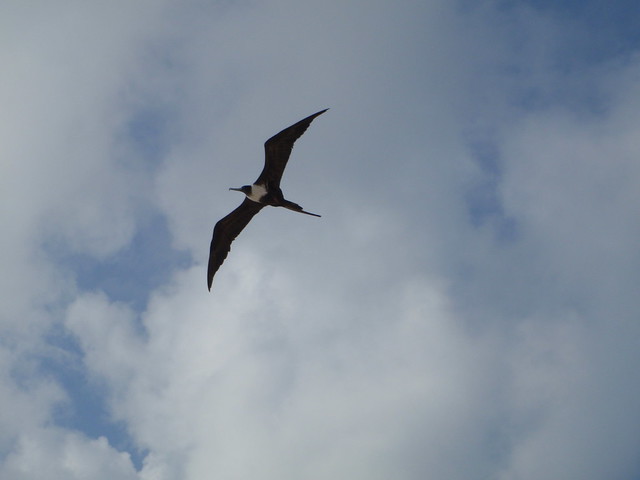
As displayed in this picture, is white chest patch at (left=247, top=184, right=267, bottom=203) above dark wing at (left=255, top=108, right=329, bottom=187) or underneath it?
underneath

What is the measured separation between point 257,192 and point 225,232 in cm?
282

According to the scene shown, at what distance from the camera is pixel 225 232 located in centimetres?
2408

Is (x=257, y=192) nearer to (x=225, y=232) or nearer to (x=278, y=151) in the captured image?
(x=278, y=151)

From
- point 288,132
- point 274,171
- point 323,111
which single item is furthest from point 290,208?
point 323,111

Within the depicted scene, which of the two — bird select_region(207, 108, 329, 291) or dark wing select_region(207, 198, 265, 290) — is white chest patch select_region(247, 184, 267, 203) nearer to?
bird select_region(207, 108, 329, 291)

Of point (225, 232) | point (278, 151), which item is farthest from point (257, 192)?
point (225, 232)

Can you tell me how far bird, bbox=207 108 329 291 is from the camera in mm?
20062

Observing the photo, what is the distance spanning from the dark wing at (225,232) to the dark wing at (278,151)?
2.16 meters

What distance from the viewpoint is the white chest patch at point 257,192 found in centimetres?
2189

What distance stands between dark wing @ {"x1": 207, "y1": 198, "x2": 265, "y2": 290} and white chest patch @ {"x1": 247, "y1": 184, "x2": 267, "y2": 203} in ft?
3.16

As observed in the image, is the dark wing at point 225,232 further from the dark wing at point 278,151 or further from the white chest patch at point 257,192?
the dark wing at point 278,151

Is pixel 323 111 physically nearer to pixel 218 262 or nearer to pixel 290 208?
pixel 290 208

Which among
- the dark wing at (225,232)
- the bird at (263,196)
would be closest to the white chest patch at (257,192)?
the bird at (263,196)

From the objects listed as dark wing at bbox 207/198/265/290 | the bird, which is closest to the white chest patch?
the bird
